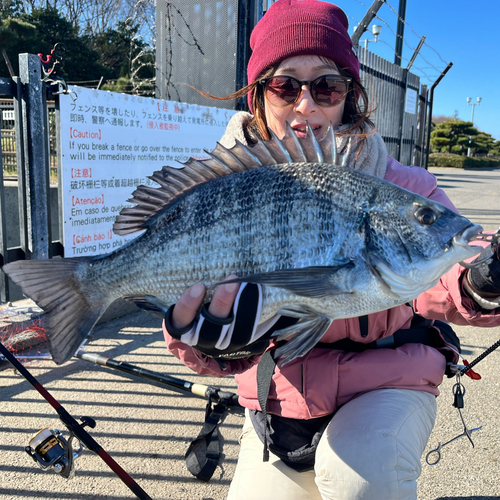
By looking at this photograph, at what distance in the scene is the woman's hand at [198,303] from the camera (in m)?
1.48

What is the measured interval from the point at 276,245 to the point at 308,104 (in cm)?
91

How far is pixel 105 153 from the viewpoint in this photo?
4469 mm

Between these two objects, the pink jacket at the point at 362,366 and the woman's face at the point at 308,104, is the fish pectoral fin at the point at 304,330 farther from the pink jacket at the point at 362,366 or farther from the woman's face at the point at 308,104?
the woman's face at the point at 308,104

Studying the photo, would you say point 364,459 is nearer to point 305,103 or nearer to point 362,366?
point 362,366

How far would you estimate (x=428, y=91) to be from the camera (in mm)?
13883

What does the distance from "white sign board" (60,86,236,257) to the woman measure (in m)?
2.42

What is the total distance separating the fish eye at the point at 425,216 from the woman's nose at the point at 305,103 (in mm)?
834

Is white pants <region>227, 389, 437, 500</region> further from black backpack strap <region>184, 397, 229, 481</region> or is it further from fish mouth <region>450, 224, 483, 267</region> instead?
fish mouth <region>450, 224, 483, 267</region>

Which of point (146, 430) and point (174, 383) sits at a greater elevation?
point (174, 383)

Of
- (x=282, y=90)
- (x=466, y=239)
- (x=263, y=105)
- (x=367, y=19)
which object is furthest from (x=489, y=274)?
(x=367, y=19)

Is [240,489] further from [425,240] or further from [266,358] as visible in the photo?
[425,240]

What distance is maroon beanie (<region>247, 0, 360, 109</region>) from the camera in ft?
6.87

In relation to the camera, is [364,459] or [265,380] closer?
[364,459]

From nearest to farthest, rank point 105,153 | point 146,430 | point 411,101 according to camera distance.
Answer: point 146,430 → point 105,153 → point 411,101
